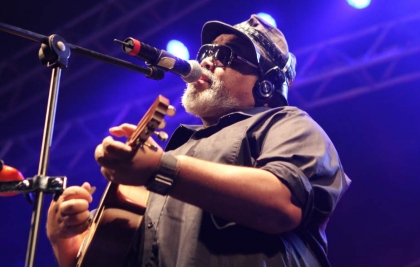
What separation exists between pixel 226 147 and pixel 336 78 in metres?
3.68

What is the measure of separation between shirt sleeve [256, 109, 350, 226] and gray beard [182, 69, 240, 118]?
0.56 meters

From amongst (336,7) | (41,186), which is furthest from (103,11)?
(41,186)

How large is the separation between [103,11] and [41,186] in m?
4.19

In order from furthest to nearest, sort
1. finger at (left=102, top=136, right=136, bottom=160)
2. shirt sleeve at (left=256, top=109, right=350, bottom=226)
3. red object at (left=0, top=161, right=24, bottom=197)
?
shirt sleeve at (left=256, top=109, right=350, bottom=226) < red object at (left=0, top=161, right=24, bottom=197) < finger at (left=102, top=136, right=136, bottom=160)

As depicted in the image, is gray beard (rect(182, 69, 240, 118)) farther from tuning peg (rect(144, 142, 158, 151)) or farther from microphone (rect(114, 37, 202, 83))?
tuning peg (rect(144, 142, 158, 151))

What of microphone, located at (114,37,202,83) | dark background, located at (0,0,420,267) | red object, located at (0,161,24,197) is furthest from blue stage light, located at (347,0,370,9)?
red object, located at (0,161,24,197)

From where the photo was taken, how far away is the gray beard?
2.83 metres

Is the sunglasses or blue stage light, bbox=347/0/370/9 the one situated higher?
blue stage light, bbox=347/0/370/9

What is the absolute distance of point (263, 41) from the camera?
306 cm

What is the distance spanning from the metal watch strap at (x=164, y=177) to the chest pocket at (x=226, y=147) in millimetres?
525

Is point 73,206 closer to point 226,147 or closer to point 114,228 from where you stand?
point 114,228

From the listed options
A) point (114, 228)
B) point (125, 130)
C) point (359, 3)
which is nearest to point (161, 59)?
point (125, 130)

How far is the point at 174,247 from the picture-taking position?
207 cm

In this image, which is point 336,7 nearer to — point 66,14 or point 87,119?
point 66,14
